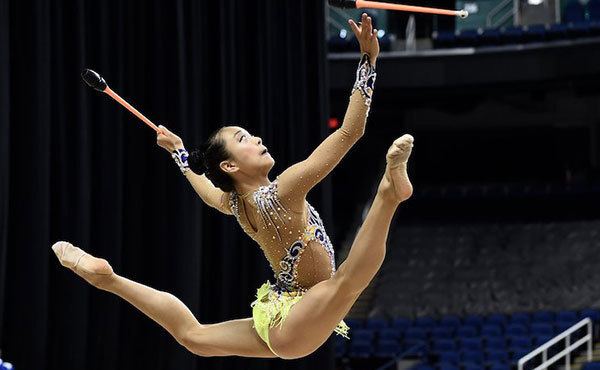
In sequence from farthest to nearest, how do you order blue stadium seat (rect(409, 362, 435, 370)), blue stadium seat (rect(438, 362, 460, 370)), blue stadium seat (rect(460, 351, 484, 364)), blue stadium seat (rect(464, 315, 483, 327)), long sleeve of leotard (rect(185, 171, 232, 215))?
1. blue stadium seat (rect(464, 315, 483, 327))
2. blue stadium seat (rect(460, 351, 484, 364))
3. blue stadium seat (rect(409, 362, 435, 370))
4. blue stadium seat (rect(438, 362, 460, 370))
5. long sleeve of leotard (rect(185, 171, 232, 215))

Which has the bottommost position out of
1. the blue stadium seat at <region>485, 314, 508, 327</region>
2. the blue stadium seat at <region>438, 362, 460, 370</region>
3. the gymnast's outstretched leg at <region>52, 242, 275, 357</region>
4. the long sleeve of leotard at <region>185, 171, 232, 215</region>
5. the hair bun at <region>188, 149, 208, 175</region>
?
the blue stadium seat at <region>438, 362, 460, 370</region>

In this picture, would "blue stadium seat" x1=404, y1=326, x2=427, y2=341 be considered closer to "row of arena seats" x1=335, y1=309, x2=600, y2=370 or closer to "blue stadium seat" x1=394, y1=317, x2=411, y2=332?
"row of arena seats" x1=335, y1=309, x2=600, y2=370

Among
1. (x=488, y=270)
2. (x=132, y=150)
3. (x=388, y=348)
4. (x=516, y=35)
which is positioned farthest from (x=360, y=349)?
(x=516, y=35)

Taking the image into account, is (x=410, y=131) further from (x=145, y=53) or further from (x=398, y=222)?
(x=145, y=53)

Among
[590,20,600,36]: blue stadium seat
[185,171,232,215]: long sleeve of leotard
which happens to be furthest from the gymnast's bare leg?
[590,20,600,36]: blue stadium seat

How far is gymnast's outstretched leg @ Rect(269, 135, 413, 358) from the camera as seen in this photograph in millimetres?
3314

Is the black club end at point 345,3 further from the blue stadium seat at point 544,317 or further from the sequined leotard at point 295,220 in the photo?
the blue stadium seat at point 544,317

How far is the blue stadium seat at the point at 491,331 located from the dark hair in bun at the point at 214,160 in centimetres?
760

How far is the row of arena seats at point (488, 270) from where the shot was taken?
1291 centimetres

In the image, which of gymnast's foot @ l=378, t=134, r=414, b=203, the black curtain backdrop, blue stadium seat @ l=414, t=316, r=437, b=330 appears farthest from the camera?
blue stadium seat @ l=414, t=316, r=437, b=330

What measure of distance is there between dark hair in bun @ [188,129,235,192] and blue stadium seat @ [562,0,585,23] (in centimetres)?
1186

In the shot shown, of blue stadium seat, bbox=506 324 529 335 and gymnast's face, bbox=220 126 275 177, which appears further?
blue stadium seat, bbox=506 324 529 335

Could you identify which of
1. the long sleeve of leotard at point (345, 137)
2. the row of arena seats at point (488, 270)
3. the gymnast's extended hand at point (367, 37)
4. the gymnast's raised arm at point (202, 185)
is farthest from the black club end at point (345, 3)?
the row of arena seats at point (488, 270)

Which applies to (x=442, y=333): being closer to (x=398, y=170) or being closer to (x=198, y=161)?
(x=198, y=161)
